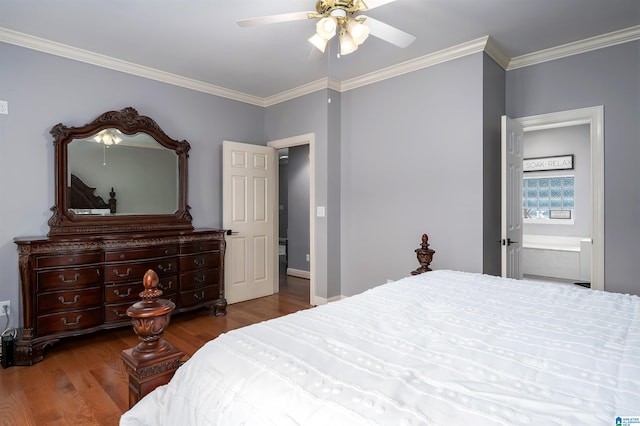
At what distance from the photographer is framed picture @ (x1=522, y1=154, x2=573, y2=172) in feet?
18.8

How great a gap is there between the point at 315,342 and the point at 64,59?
373 centimetres

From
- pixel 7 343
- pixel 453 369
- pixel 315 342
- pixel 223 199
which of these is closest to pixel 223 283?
pixel 223 199

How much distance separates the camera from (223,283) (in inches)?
160

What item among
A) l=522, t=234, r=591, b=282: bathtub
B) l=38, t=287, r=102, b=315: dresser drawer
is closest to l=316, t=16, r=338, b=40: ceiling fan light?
l=38, t=287, r=102, b=315: dresser drawer

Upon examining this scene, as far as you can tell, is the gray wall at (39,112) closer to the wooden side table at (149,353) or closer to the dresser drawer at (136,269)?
the dresser drawer at (136,269)

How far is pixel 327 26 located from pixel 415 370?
6.39 ft

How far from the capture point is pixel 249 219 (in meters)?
4.59

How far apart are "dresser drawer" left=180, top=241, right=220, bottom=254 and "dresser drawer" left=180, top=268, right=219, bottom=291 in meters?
0.23

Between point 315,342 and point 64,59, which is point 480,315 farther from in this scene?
point 64,59

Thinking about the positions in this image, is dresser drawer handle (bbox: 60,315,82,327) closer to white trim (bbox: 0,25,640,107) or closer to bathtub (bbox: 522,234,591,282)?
white trim (bbox: 0,25,640,107)

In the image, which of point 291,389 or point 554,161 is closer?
point 291,389

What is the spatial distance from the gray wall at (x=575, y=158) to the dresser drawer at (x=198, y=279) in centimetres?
Answer: 538

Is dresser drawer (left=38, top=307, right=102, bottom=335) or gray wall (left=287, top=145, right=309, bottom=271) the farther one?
gray wall (left=287, top=145, right=309, bottom=271)

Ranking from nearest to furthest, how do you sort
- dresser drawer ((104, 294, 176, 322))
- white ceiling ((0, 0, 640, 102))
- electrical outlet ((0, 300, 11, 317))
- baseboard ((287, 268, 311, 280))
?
1. white ceiling ((0, 0, 640, 102))
2. electrical outlet ((0, 300, 11, 317))
3. dresser drawer ((104, 294, 176, 322))
4. baseboard ((287, 268, 311, 280))
